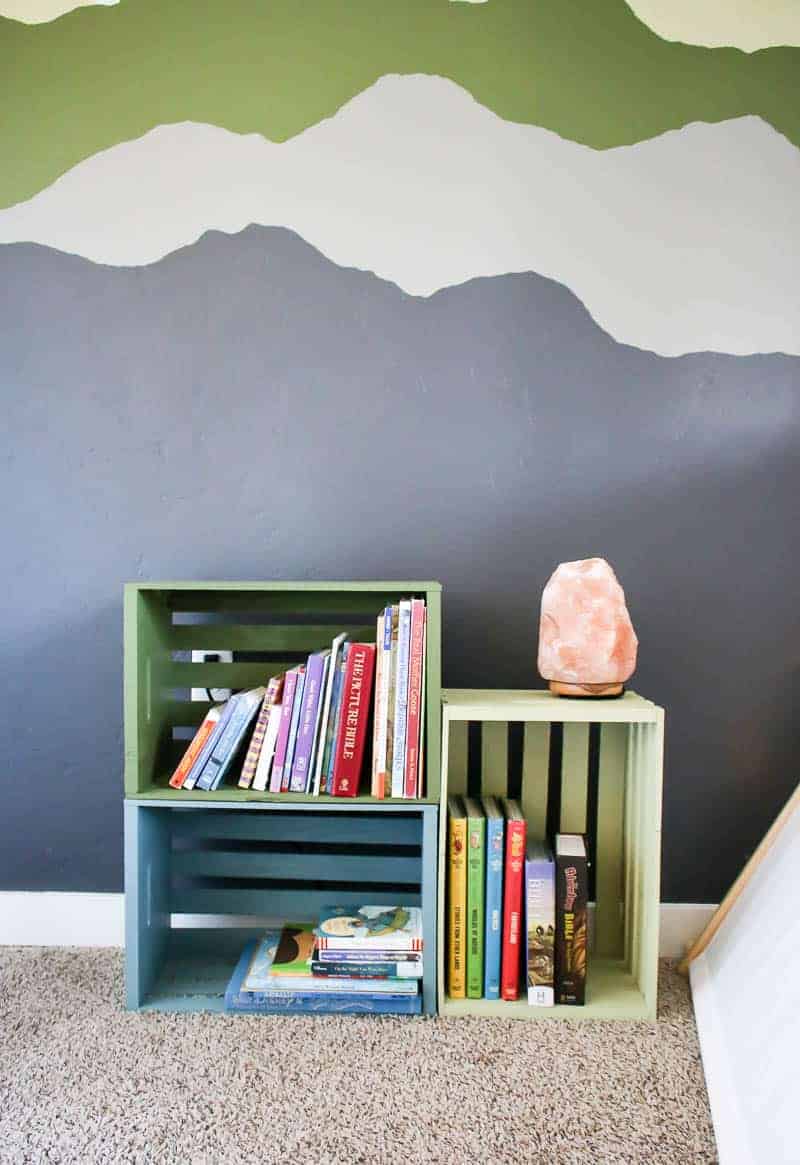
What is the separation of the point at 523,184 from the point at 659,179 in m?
0.27

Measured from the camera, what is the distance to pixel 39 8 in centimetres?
173

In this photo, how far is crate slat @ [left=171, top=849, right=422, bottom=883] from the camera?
1.63 metres

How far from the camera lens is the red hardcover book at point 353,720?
4.70 feet

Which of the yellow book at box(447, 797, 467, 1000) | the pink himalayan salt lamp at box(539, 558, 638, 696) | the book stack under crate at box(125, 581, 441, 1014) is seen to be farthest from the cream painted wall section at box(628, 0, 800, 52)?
the yellow book at box(447, 797, 467, 1000)

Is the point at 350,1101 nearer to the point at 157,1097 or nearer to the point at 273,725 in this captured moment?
the point at 157,1097

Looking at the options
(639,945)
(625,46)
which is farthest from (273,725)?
(625,46)

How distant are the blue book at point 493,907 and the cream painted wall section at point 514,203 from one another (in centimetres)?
99

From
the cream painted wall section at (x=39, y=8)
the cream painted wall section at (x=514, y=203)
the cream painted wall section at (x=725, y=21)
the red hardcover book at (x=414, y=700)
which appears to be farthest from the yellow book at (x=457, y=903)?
the cream painted wall section at (x=39, y=8)

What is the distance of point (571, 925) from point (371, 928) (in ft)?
1.13

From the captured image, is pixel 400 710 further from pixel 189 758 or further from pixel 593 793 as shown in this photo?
pixel 593 793

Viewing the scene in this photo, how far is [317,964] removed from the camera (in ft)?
4.73

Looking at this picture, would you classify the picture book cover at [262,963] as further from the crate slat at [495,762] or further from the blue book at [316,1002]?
the crate slat at [495,762]

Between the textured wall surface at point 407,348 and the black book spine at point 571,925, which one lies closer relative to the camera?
the black book spine at point 571,925

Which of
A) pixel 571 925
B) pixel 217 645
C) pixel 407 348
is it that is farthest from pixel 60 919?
pixel 407 348
